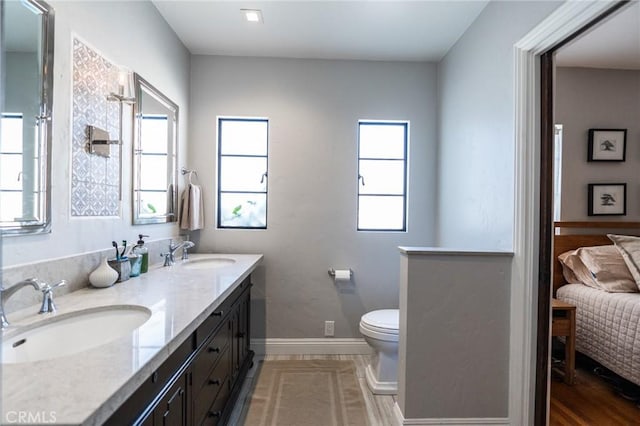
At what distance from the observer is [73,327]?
1069mm

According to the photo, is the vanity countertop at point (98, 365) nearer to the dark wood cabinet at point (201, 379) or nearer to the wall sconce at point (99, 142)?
the dark wood cabinet at point (201, 379)

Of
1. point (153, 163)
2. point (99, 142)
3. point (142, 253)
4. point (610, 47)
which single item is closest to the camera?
point (99, 142)

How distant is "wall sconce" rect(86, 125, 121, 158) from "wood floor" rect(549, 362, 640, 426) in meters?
2.81

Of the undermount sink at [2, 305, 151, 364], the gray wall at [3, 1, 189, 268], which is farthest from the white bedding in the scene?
the gray wall at [3, 1, 189, 268]

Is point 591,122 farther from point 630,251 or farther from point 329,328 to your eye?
point 329,328

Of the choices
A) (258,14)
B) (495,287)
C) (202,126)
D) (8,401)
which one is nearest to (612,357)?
(495,287)

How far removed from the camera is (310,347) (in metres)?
2.65

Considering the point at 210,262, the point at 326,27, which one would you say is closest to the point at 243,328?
the point at 210,262

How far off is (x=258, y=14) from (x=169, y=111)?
36.0 inches

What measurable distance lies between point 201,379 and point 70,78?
55.0 inches

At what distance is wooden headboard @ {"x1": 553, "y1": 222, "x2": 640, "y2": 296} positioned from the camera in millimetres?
2574

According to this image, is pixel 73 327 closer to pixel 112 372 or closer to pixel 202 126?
pixel 112 372

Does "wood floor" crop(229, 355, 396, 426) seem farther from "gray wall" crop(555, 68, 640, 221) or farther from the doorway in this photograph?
"gray wall" crop(555, 68, 640, 221)

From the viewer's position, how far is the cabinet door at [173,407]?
0.93 m
